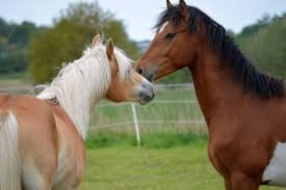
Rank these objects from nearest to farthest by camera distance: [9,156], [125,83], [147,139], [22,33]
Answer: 1. [9,156]
2. [125,83]
3. [147,139]
4. [22,33]

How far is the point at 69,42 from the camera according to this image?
1133 inches

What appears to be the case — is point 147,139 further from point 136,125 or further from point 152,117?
point 152,117

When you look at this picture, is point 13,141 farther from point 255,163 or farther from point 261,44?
point 261,44

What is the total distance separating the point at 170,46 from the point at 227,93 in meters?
0.61

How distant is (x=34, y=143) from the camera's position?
377cm

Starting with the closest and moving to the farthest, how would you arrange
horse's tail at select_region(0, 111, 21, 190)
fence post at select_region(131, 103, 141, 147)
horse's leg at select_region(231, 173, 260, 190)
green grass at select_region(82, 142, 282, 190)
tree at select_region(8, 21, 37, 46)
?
horse's tail at select_region(0, 111, 21, 190), horse's leg at select_region(231, 173, 260, 190), green grass at select_region(82, 142, 282, 190), fence post at select_region(131, 103, 141, 147), tree at select_region(8, 21, 37, 46)

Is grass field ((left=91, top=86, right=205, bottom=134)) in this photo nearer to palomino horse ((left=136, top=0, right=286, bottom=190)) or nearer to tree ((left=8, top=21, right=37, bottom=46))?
palomino horse ((left=136, top=0, right=286, bottom=190))

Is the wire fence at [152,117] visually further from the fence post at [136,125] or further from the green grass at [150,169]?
the green grass at [150,169]

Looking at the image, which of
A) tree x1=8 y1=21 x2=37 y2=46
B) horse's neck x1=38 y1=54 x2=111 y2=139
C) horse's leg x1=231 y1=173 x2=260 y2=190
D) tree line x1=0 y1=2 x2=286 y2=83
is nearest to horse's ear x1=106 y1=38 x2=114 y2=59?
horse's neck x1=38 y1=54 x2=111 y2=139

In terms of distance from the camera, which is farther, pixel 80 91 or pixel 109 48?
pixel 109 48

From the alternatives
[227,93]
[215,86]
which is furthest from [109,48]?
[227,93]

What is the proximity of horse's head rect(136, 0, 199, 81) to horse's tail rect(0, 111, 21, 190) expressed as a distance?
1.78 m

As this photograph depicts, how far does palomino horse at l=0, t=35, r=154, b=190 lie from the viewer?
146 inches

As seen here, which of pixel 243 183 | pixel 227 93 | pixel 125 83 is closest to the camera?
pixel 243 183
